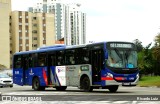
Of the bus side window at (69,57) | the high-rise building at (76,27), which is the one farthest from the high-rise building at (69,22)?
the bus side window at (69,57)

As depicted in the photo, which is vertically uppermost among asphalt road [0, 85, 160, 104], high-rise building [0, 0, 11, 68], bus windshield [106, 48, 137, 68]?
high-rise building [0, 0, 11, 68]

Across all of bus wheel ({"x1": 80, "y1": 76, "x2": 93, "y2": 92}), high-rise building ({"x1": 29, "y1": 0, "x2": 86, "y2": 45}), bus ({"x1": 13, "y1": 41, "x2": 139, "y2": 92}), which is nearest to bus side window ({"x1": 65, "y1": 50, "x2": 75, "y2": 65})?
bus ({"x1": 13, "y1": 41, "x2": 139, "y2": 92})

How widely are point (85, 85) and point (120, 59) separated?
299 cm

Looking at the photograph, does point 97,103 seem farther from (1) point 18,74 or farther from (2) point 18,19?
(2) point 18,19

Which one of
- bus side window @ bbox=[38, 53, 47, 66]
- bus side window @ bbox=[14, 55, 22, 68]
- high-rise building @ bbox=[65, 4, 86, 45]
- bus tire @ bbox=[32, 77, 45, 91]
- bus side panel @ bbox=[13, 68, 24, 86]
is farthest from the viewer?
high-rise building @ bbox=[65, 4, 86, 45]

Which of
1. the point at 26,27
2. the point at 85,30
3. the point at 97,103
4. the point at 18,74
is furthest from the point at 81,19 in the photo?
the point at 97,103

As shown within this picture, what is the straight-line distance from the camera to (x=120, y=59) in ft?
82.7

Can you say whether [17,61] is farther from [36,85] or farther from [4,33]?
[4,33]

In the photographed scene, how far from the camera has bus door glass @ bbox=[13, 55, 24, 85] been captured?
34.3 meters

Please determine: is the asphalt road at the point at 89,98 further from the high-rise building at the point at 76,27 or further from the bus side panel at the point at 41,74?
the high-rise building at the point at 76,27

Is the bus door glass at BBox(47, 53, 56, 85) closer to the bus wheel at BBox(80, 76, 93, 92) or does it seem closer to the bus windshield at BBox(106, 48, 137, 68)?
the bus wheel at BBox(80, 76, 93, 92)

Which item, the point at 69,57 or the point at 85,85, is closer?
the point at 85,85

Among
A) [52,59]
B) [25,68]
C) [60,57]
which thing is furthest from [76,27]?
[60,57]

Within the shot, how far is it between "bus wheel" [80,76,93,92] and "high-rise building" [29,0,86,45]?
399 feet
